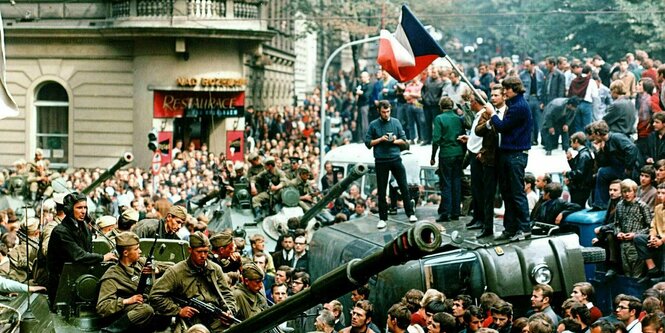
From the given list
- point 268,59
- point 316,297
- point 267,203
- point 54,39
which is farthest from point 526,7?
point 316,297

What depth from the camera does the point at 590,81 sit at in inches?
956

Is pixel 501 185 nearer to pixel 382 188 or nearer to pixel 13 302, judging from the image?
pixel 382 188

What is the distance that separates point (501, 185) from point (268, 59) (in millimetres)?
34684

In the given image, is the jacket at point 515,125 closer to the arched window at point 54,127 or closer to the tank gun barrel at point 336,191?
the tank gun barrel at point 336,191

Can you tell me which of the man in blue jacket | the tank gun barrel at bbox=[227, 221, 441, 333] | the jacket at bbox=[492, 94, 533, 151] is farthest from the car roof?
the tank gun barrel at bbox=[227, 221, 441, 333]

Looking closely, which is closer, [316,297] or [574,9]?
[316,297]

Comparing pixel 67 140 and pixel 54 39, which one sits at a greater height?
pixel 54 39

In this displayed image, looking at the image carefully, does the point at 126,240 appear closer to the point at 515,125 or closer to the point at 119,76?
the point at 515,125

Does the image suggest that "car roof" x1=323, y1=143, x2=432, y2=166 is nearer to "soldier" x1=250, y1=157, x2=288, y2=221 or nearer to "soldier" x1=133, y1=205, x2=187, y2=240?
"soldier" x1=250, y1=157, x2=288, y2=221

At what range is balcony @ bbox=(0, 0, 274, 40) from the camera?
41.0 m

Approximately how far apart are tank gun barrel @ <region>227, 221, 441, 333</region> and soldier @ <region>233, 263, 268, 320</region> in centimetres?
245

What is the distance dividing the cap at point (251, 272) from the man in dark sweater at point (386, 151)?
4.86 meters

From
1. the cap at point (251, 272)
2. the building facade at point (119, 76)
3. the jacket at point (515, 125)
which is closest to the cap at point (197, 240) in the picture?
the cap at point (251, 272)

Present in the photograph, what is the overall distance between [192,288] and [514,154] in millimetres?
4809
